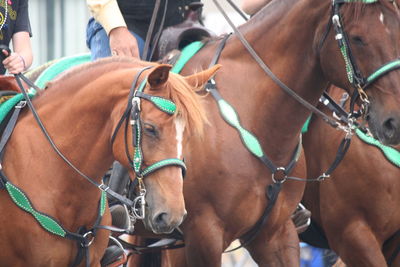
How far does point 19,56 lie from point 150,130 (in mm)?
1340

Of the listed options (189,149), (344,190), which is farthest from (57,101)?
(344,190)

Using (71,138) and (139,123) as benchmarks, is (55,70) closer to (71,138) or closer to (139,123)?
(71,138)

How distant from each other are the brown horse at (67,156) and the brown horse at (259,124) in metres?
0.81

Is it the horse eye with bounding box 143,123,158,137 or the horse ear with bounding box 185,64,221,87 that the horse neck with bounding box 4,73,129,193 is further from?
the horse ear with bounding box 185,64,221,87

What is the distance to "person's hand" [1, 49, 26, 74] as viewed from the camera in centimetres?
601

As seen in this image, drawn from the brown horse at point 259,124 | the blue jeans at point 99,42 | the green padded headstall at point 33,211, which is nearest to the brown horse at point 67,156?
the green padded headstall at point 33,211

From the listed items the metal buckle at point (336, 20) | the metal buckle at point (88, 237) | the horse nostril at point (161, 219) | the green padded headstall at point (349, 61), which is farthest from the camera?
the metal buckle at point (336, 20)

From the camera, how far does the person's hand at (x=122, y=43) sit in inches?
259

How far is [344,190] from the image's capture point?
278 inches

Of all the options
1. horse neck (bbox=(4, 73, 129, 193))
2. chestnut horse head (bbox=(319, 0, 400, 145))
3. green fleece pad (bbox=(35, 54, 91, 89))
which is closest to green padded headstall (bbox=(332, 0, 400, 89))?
chestnut horse head (bbox=(319, 0, 400, 145))

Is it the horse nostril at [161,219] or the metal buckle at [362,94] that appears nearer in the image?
the horse nostril at [161,219]

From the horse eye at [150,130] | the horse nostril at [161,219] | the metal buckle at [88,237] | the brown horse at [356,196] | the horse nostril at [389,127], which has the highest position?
the horse eye at [150,130]

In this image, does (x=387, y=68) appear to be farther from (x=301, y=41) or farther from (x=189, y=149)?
(x=189, y=149)

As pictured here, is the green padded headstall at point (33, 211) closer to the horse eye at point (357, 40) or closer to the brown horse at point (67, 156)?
the brown horse at point (67, 156)
